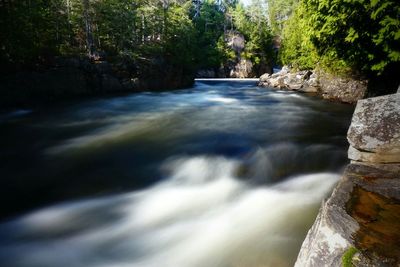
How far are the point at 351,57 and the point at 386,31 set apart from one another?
200 centimetres

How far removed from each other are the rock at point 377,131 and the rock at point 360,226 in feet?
1.18

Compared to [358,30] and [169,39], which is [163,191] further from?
[169,39]

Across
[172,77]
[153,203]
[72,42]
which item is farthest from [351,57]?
[72,42]

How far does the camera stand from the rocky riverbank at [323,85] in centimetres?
1330

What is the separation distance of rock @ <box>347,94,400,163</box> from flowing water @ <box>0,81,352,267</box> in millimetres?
1370

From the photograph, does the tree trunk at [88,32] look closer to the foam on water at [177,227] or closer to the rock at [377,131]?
the foam on water at [177,227]

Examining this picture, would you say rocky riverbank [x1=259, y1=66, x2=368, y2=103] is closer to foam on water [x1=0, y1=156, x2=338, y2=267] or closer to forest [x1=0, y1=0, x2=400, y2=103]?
forest [x1=0, y1=0, x2=400, y2=103]

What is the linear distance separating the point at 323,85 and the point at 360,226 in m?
16.9

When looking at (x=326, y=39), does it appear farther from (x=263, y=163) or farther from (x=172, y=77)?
(x=172, y=77)

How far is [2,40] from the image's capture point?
45.8 ft

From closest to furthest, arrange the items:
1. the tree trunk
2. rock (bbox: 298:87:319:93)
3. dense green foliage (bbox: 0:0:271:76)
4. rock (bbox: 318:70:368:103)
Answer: rock (bbox: 318:70:368:103), dense green foliage (bbox: 0:0:271:76), rock (bbox: 298:87:319:93), the tree trunk

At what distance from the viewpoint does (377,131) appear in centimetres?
335

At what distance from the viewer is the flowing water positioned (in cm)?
385

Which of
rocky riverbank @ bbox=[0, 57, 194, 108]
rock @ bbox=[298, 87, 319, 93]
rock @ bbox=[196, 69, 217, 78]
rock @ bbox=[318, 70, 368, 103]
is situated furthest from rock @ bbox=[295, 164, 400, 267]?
rock @ bbox=[196, 69, 217, 78]
